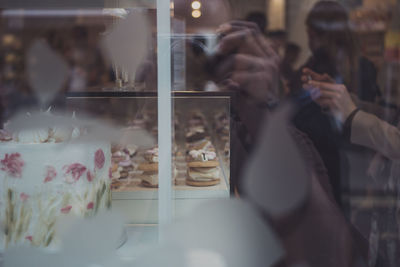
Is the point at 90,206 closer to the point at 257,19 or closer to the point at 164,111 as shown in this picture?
the point at 164,111

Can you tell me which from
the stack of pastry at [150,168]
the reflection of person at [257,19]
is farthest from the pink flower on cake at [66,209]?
the reflection of person at [257,19]

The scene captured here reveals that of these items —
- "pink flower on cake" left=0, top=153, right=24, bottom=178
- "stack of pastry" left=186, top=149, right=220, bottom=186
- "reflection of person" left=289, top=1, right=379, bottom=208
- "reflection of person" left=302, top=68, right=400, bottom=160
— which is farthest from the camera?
"reflection of person" left=289, top=1, right=379, bottom=208

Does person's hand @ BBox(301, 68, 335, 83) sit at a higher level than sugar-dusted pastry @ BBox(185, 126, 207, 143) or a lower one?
higher

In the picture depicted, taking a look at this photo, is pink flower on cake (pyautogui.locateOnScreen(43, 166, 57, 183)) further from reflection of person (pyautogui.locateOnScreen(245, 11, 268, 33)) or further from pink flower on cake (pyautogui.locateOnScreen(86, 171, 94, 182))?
reflection of person (pyautogui.locateOnScreen(245, 11, 268, 33))

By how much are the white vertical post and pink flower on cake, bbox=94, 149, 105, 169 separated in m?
0.09

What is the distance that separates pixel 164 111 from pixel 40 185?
0.20 meters

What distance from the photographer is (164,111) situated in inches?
20.7

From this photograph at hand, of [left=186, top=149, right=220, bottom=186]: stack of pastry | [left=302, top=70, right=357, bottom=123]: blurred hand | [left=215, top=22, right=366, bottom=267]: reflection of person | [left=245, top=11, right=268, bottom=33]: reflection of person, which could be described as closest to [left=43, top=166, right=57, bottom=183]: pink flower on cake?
[left=186, top=149, right=220, bottom=186]: stack of pastry

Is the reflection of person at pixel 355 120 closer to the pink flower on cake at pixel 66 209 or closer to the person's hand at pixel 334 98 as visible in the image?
the person's hand at pixel 334 98

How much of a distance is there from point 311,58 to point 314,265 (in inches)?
31.1

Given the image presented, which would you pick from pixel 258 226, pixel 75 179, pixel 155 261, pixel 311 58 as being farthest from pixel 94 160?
pixel 311 58

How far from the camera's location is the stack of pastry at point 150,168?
56cm

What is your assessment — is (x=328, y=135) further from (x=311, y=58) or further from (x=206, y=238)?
(x=206, y=238)

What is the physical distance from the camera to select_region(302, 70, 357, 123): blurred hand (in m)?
1.00
